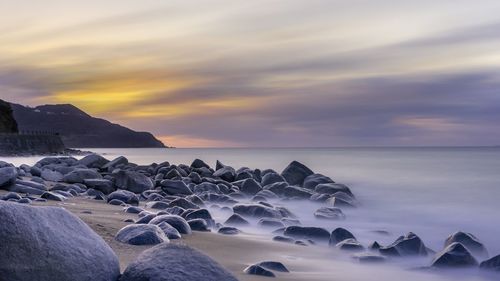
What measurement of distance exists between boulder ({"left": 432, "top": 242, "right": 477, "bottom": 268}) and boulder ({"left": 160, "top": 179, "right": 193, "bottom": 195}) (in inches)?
296

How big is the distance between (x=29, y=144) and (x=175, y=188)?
5261 centimetres

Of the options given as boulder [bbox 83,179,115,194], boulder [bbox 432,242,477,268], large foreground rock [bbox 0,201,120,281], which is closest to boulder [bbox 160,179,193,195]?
boulder [bbox 83,179,115,194]

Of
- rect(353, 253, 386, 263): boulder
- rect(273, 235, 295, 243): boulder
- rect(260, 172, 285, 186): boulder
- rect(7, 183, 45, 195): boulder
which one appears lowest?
rect(353, 253, 386, 263): boulder

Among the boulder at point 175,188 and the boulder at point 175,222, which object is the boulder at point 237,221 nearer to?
the boulder at point 175,222

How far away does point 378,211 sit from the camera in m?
12.3

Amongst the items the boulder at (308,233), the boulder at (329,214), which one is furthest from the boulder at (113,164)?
the boulder at (308,233)

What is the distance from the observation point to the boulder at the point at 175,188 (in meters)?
12.6

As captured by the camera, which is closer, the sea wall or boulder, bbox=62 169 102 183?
boulder, bbox=62 169 102 183

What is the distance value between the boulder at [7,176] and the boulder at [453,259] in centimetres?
698

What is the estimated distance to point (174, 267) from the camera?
330 cm

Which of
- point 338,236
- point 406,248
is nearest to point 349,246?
point 338,236

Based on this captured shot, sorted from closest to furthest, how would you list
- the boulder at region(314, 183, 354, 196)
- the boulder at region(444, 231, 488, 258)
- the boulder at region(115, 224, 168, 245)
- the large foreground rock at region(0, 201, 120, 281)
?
the large foreground rock at region(0, 201, 120, 281), the boulder at region(115, 224, 168, 245), the boulder at region(444, 231, 488, 258), the boulder at region(314, 183, 354, 196)

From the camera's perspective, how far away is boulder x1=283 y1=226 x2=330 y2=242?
7.17 m

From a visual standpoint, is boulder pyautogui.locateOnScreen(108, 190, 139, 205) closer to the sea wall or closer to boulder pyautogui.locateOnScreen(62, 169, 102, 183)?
boulder pyautogui.locateOnScreen(62, 169, 102, 183)
